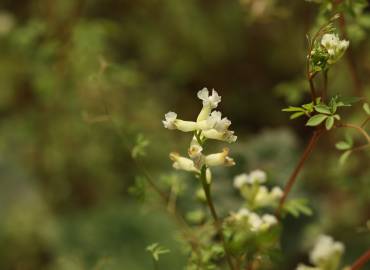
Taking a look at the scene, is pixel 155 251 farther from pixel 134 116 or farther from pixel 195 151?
Answer: pixel 134 116

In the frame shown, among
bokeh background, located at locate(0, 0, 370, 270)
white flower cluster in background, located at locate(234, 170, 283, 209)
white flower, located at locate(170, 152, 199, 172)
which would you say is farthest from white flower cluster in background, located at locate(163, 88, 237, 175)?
bokeh background, located at locate(0, 0, 370, 270)

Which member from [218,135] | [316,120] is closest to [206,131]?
[218,135]

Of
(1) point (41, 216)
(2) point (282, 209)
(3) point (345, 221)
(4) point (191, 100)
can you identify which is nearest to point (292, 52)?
(4) point (191, 100)

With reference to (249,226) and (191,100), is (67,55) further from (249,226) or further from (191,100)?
(249,226)

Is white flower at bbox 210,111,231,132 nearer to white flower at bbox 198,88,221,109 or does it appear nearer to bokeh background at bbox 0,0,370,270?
Answer: white flower at bbox 198,88,221,109

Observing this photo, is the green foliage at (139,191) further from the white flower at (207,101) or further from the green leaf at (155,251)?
the white flower at (207,101)
